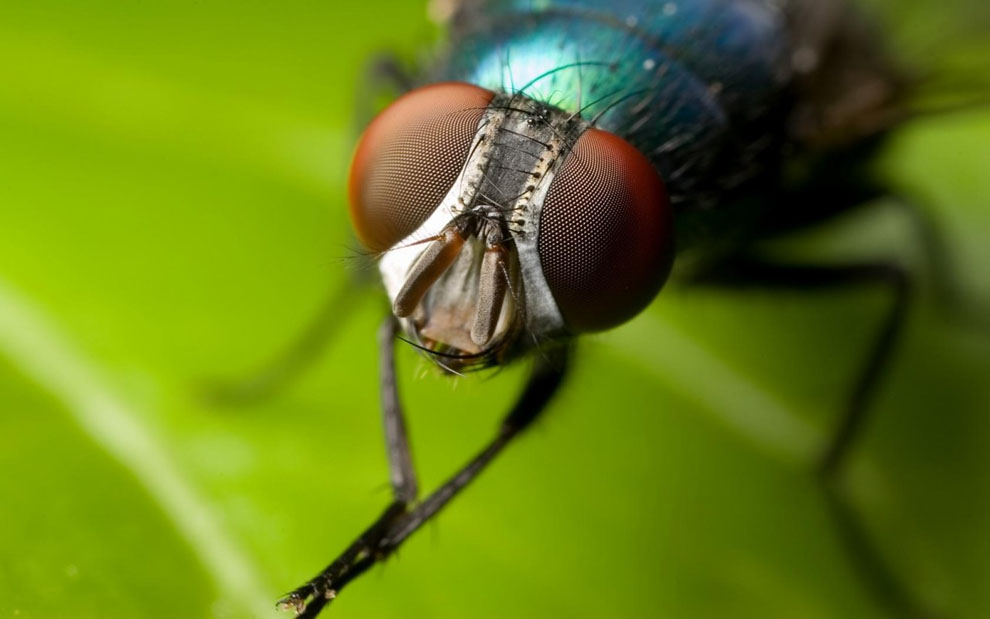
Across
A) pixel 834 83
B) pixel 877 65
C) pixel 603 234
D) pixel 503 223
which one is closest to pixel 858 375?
pixel 834 83

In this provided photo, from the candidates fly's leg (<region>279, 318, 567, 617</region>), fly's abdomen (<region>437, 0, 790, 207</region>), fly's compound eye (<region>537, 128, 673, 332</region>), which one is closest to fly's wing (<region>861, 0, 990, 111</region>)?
fly's abdomen (<region>437, 0, 790, 207</region>)

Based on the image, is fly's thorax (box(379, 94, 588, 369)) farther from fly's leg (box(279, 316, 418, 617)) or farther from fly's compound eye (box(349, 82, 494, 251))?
fly's leg (box(279, 316, 418, 617))

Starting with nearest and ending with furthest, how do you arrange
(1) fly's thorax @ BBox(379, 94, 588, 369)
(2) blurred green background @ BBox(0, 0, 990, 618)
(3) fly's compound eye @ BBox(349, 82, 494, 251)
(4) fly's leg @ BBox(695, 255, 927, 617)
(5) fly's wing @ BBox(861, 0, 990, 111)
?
1. (1) fly's thorax @ BBox(379, 94, 588, 369)
2. (3) fly's compound eye @ BBox(349, 82, 494, 251)
3. (2) blurred green background @ BBox(0, 0, 990, 618)
4. (4) fly's leg @ BBox(695, 255, 927, 617)
5. (5) fly's wing @ BBox(861, 0, 990, 111)

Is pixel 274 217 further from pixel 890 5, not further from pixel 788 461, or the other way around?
pixel 890 5

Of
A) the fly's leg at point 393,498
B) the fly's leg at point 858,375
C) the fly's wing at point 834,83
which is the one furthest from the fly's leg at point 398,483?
the fly's wing at point 834,83

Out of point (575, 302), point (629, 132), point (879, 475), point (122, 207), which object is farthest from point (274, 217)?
point (879, 475)

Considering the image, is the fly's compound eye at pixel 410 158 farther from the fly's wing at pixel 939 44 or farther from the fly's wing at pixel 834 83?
the fly's wing at pixel 939 44

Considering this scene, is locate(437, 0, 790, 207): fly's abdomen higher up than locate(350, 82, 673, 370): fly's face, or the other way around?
locate(437, 0, 790, 207): fly's abdomen
